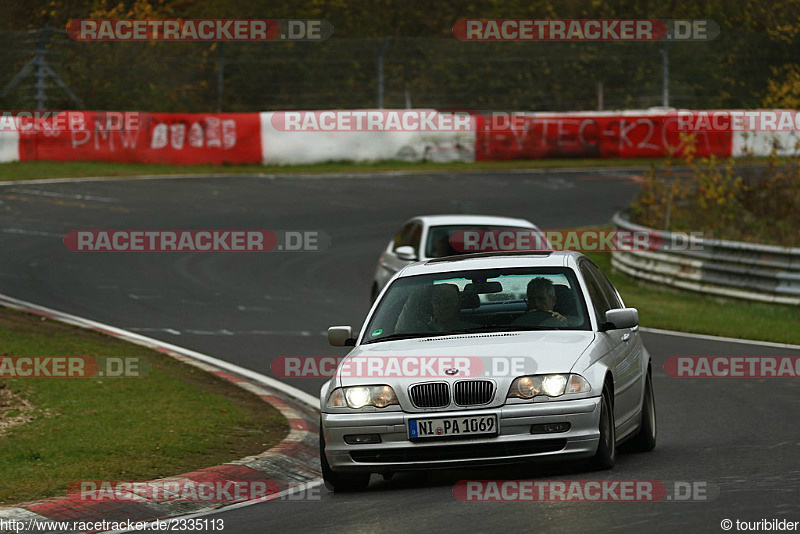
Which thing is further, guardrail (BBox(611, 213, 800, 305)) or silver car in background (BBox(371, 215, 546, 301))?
guardrail (BBox(611, 213, 800, 305))

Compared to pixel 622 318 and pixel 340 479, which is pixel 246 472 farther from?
pixel 622 318

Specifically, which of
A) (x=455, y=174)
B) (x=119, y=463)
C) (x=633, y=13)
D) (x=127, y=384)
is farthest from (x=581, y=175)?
(x=119, y=463)

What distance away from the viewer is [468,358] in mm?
8656

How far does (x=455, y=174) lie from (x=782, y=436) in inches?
1038

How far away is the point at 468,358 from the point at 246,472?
1982mm

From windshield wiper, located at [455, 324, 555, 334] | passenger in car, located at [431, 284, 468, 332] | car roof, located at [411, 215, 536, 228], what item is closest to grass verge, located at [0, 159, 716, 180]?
car roof, located at [411, 215, 536, 228]

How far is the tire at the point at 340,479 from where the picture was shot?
8.88m

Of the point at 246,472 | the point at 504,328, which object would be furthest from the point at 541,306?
the point at 246,472

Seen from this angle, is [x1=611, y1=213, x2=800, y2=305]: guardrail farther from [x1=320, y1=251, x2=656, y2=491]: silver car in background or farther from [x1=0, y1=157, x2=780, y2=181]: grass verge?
[x1=0, y1=157, x2=780, y2=181]: grass verge

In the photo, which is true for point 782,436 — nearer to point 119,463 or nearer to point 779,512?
point 779,512

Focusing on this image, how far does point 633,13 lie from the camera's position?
56000 mm

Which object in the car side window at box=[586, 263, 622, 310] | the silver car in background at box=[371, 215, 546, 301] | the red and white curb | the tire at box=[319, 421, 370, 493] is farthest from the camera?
the silver car in background at box=[371, 215, 546, 301]

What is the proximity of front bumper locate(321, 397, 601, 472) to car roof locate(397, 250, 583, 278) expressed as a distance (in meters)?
1.69

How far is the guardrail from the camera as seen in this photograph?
19375 millimetres
